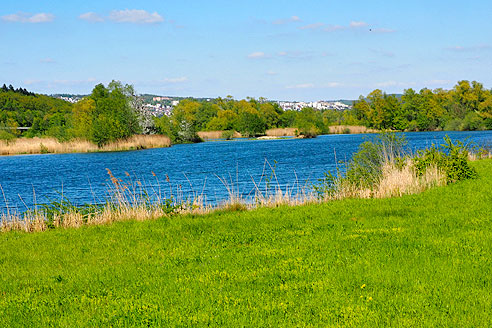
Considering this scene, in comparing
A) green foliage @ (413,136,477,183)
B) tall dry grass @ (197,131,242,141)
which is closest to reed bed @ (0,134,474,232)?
green foliage @ (413,136,477,183)

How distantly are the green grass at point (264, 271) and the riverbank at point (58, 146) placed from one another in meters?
55.8

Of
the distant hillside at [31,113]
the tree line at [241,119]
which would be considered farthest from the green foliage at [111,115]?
the distant hillside at [31,113]

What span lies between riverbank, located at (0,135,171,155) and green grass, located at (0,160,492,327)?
5583cm

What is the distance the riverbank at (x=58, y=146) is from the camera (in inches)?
2472

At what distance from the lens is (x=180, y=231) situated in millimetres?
11445

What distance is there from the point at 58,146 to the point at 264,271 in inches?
2449

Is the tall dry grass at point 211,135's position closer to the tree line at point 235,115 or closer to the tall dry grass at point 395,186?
the tree line at point 235,115

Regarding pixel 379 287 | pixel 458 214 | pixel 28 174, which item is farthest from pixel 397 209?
pixel 28 174

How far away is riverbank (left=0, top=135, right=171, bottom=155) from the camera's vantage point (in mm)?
62781

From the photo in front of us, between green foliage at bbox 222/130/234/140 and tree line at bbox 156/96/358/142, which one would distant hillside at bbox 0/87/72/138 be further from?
green foliage at bbox 222/130/234/140

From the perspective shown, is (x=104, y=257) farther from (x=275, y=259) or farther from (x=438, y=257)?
(x=438, y=257)

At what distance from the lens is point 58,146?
64.8 m

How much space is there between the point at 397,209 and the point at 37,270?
8369 millimetres

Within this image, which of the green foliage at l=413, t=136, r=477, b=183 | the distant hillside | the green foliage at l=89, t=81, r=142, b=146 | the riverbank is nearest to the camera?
the green foliage at l=413, t=136, r=477, b=183
